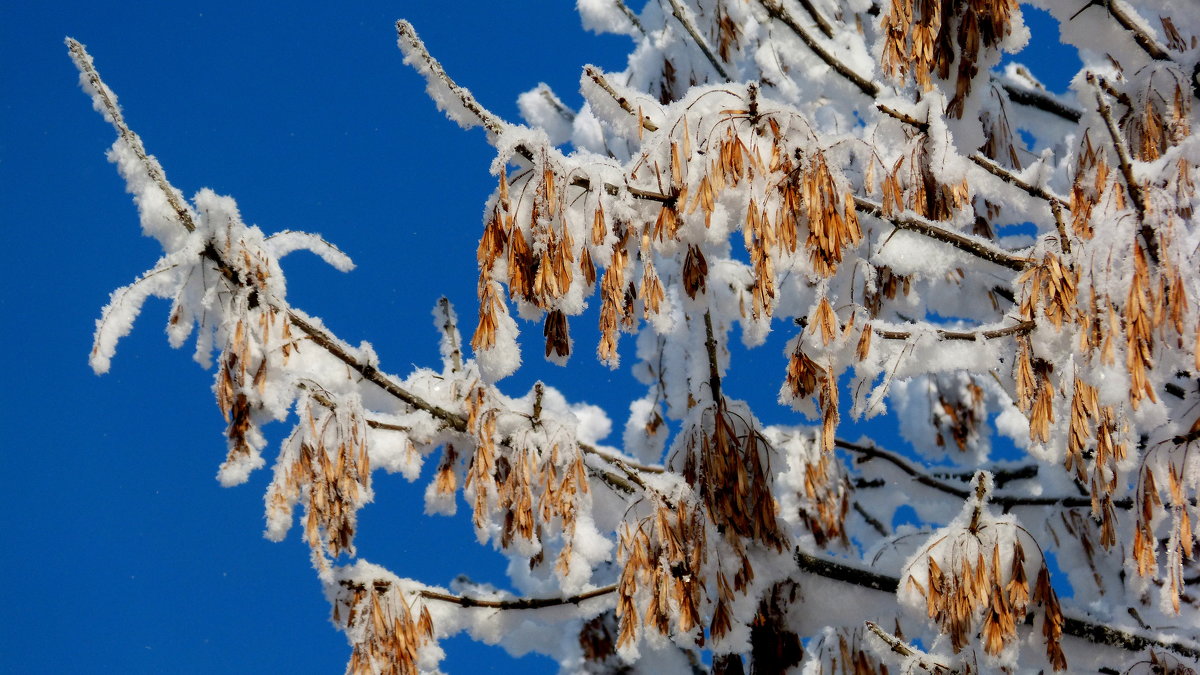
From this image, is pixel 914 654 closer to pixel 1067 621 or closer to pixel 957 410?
pixel 1067 621

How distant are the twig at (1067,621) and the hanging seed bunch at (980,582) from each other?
0.14 metres

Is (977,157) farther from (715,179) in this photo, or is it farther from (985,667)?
(985,667)

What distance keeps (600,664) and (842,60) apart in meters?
3.04

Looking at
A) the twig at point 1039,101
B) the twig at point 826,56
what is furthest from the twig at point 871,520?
the twig at point 826,56

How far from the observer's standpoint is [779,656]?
10.4ft

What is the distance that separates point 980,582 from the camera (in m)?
2.41

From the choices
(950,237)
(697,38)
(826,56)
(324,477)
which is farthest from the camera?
(697,38)

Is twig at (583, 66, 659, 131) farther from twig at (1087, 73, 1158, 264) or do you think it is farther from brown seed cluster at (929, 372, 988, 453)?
brown seed cluster at (929, 372, 988, 453)

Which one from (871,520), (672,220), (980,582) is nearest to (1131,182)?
(672,220)

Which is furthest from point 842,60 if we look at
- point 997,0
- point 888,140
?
point 997,0

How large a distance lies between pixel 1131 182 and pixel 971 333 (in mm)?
607

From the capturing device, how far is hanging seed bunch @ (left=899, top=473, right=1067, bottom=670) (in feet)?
7.92

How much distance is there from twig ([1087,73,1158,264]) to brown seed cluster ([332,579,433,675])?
6.87ft

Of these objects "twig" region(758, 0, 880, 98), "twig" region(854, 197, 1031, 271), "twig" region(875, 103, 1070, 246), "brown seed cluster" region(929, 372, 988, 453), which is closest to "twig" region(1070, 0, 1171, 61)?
"twig" region(875, 103, 1070, 246)
